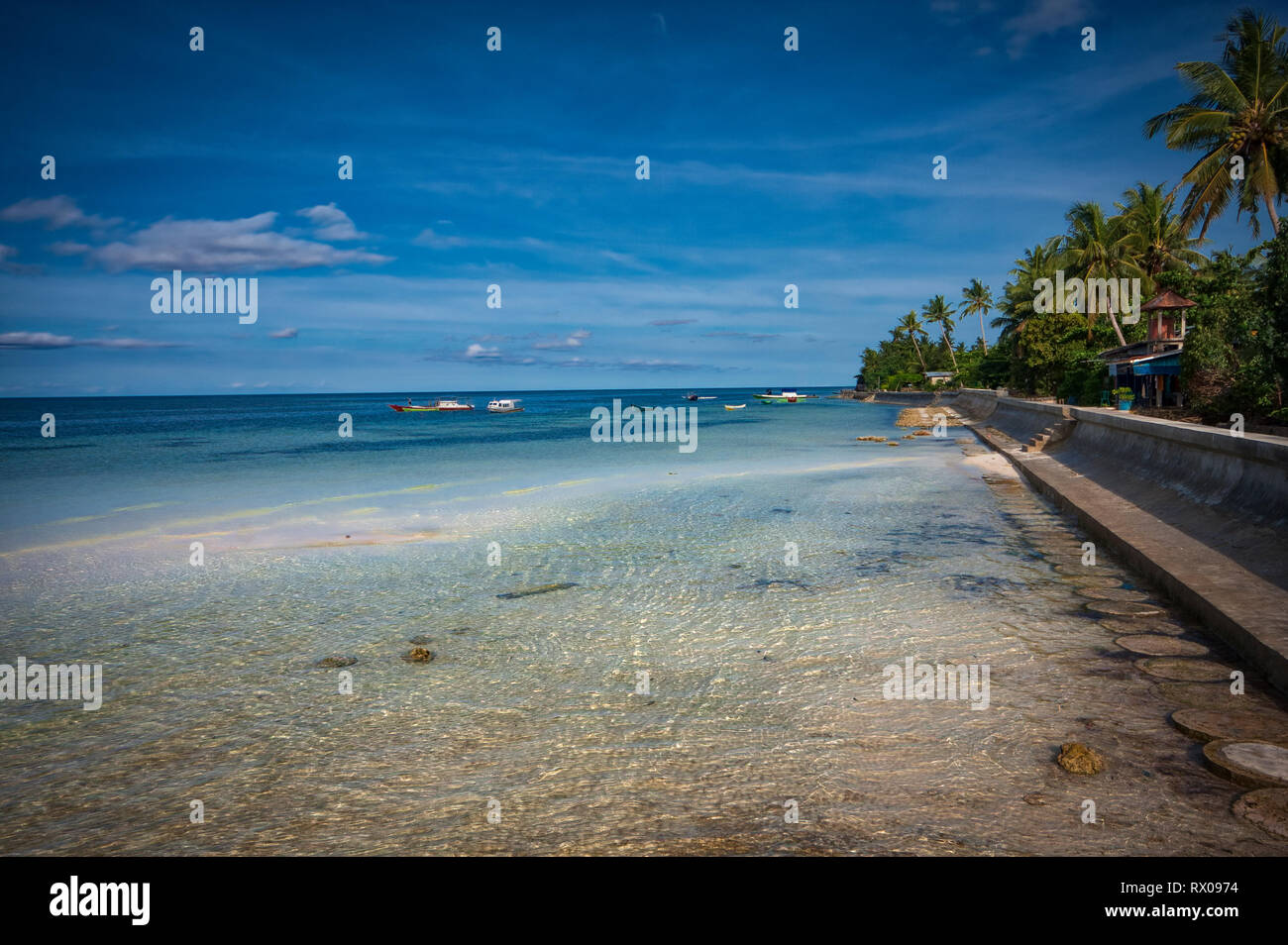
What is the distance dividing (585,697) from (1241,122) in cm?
3683

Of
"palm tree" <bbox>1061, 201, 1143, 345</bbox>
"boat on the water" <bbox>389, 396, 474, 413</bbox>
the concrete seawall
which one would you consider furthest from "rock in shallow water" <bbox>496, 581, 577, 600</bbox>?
"boat on the water" <bbox>389, 396, 474, 413</bbox>

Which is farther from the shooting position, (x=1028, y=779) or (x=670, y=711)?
(x=670, y=711)

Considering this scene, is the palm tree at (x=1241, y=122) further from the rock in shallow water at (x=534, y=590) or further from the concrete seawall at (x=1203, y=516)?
the rock in shallow water at (x=534, y=590)

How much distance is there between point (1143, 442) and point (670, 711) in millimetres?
14117

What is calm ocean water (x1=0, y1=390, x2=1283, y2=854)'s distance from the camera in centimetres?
437

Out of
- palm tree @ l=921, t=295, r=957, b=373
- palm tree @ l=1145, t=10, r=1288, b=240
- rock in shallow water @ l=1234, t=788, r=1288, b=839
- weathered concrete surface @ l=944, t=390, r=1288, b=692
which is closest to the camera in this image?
rock in shallow water @ l=1234, t=788, r=1288, b=839

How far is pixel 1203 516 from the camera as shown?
1066 cm

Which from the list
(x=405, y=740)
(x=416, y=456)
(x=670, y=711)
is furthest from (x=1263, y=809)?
(x=416, y=456)

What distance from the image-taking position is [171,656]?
26.1ft

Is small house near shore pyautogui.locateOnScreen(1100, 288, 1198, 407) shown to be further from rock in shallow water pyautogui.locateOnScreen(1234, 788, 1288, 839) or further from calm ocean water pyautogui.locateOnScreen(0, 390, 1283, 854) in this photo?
rock in shallow water pyautogui.locateOnScreen(1234, 788, 1288, 839)

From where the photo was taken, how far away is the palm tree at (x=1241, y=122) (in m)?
29.5

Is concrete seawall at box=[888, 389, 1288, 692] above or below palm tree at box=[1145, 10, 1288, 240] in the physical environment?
below

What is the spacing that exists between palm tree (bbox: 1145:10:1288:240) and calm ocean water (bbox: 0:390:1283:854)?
24.7 m
